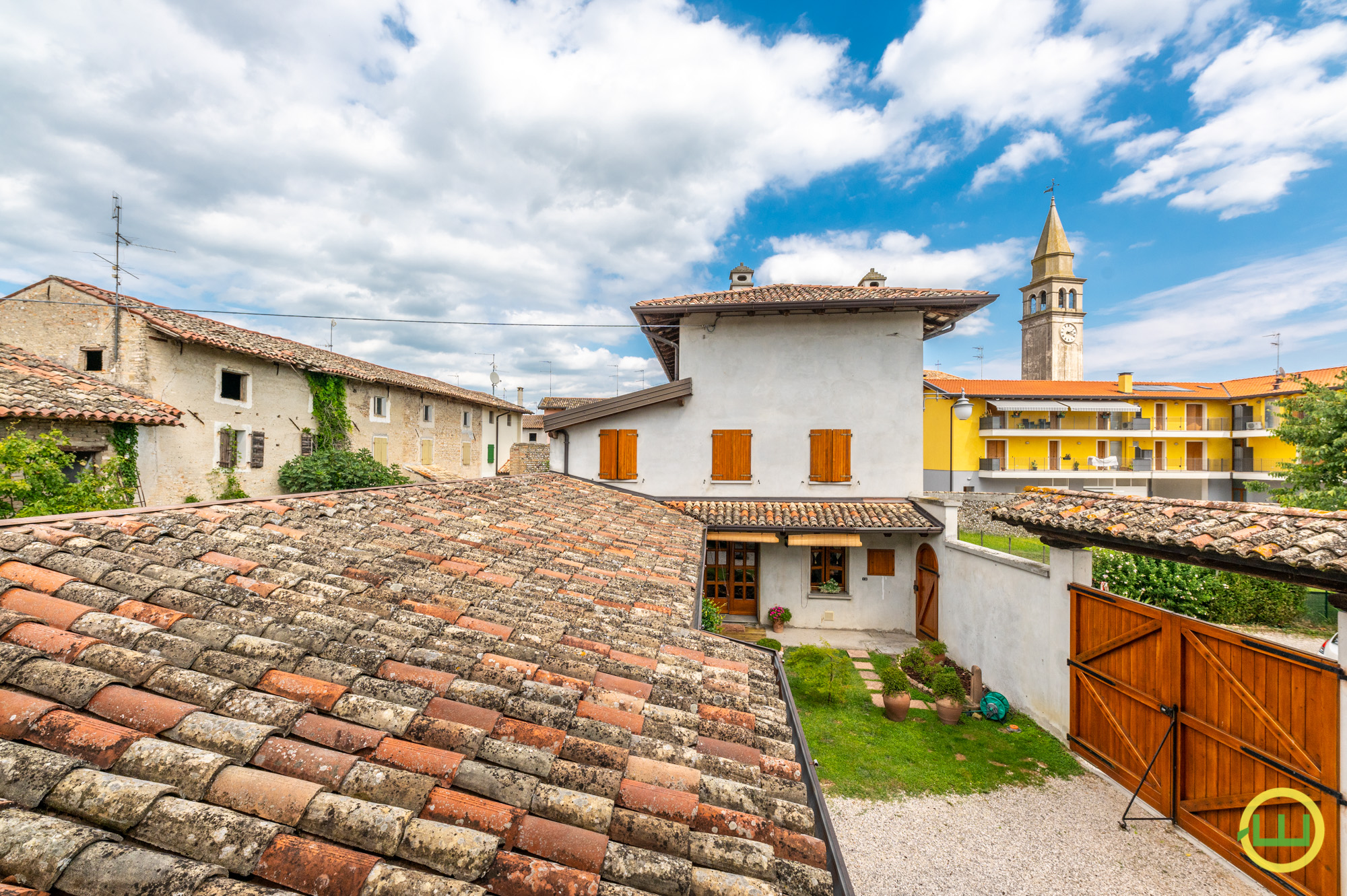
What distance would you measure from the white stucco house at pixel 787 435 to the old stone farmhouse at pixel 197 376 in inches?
470

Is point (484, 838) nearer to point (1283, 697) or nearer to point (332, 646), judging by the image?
point (332, 646)

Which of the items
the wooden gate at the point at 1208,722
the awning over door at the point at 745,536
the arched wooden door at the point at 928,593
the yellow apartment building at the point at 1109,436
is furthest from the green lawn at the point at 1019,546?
the yellow apartment building at the point at 1109,436

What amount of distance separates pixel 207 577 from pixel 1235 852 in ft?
33.1

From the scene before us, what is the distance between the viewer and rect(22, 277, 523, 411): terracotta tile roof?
15484 mm

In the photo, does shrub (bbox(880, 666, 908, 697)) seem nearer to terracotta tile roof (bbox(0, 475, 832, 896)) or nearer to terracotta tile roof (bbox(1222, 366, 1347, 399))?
terracotta tile roof (bbox(0, 475, 832, 896))

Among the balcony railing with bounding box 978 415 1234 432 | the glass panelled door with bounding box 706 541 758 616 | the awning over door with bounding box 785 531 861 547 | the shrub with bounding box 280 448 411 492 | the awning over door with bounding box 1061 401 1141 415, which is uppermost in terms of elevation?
the awning over door with bounding box 1061 401 1141 415

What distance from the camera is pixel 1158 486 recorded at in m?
32.9

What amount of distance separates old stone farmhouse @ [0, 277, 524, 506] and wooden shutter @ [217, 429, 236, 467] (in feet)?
0.10

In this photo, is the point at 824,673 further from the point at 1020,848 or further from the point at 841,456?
the point at 841,456

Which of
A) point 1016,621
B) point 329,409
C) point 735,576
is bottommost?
point 735,576

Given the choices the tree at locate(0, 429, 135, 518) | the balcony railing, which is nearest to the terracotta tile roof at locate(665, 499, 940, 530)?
the tree at locate(0, 429, 135, 518)

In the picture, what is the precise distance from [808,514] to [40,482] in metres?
14.7

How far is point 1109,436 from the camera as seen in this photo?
30.3 m

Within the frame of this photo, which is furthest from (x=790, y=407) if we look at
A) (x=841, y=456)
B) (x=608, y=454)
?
(x=608, y=454)
